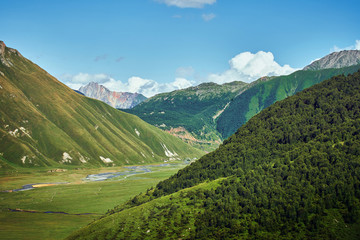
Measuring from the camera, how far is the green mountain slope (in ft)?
364

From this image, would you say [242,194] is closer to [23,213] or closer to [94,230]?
[94,230]

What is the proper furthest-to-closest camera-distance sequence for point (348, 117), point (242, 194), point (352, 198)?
point (348, 117)
point (242, 194)
point (352, 198)

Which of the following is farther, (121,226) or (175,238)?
(121,226)

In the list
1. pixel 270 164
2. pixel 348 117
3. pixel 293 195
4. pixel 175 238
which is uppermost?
pixel 348 117

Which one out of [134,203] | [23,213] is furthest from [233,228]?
[23,213]

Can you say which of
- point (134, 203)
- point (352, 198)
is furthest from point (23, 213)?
point (352, 198)

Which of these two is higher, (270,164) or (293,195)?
(270,164)

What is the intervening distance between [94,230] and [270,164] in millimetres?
80059

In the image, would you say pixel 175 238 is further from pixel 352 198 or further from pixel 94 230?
pixel 352 198

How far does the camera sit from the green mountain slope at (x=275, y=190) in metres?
111

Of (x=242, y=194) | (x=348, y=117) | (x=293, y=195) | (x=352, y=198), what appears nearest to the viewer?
(x=352, y=198)

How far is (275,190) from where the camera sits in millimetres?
125188

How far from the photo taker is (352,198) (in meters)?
112

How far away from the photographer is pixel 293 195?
120m
